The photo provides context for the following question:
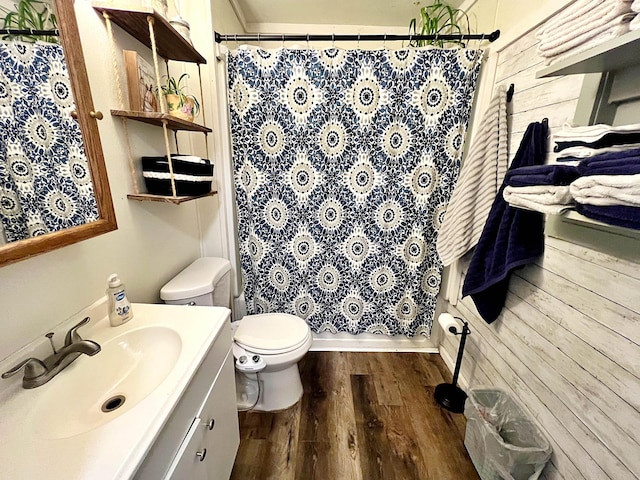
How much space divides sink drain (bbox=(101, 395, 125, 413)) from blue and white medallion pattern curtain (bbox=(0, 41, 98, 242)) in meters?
0.48

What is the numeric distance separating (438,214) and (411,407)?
45.4 inches

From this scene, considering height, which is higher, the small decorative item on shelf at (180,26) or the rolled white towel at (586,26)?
the small decorative item on shelf at (180,26)

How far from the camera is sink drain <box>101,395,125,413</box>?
→ 2.39ft

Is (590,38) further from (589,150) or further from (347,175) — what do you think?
(347,175)

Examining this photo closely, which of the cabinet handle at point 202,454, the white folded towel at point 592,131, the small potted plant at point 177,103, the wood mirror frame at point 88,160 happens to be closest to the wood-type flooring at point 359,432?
the cabinet handle at point 202,454

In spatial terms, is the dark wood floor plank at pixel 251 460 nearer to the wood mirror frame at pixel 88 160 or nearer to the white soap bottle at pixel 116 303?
the white soap bottle at pixel 116 303

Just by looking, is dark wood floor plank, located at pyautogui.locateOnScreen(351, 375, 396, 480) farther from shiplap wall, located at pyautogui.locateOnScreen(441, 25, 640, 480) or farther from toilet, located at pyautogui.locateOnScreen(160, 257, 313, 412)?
shiplap wall, located at pyautogui.locateOnScreen(441, 25, 640, 480)

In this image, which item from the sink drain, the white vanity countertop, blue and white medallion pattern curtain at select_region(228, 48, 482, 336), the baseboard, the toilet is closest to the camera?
the white vanity countertop

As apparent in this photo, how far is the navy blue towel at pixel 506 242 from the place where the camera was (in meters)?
1.08

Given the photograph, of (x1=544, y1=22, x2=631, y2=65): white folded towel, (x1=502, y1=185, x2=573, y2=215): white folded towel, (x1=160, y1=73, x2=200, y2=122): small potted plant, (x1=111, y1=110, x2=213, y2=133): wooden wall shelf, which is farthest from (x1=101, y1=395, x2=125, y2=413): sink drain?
(x1=544, y1=22, x2=631, y2=65): white folded towel

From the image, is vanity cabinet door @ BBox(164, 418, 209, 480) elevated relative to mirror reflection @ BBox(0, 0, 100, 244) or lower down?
lower down

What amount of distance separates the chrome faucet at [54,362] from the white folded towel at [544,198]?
1.31m

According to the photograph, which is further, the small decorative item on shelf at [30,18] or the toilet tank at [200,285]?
the toilet tank at [200,285]

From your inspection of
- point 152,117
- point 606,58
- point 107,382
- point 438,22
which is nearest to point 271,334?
point 107,382
